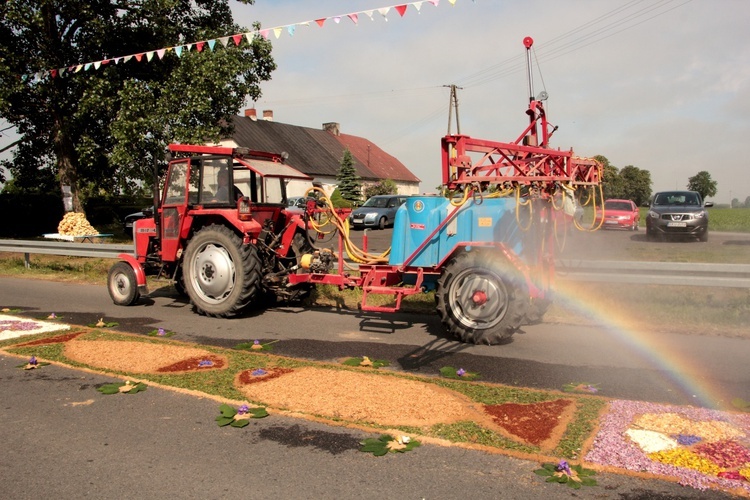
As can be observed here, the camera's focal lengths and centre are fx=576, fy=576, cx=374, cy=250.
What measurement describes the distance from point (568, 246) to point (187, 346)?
16.9 feet

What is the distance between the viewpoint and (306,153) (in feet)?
175

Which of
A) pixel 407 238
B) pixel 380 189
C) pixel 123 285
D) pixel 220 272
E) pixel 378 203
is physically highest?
pixel 380 189

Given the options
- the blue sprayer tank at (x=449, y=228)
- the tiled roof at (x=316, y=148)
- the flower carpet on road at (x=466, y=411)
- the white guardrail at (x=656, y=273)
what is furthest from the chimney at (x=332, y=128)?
the flower carpet on road at (x=466, y=411)

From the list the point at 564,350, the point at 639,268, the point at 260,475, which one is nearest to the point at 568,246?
the point at 639,268

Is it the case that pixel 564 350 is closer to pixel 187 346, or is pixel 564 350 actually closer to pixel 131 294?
pixel 187 346

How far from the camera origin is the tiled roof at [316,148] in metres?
48.6

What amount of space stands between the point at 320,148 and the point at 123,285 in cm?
4723

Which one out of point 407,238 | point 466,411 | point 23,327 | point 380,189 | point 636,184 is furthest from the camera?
point 636,184

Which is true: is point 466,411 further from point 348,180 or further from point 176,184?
point 348,180

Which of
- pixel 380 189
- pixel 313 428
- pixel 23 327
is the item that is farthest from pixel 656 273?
pixel 380 189

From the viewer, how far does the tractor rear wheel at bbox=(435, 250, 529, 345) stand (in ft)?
21.4

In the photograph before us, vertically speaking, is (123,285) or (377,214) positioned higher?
(377,214)

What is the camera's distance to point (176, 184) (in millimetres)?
9078

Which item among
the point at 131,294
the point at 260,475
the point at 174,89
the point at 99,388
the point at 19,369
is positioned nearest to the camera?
the point at 260,475
